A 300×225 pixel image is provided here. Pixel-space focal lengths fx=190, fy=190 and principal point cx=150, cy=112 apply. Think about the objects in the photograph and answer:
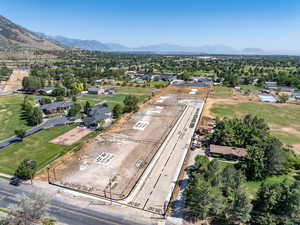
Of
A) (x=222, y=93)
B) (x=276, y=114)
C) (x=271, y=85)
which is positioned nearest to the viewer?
(x=276, y=114)

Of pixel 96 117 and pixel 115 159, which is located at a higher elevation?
pixel 96 117

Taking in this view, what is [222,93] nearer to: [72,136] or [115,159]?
[115,159]

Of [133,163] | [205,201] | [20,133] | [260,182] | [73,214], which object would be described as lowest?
[73,214]

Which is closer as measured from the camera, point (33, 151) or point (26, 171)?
point (26, 171)

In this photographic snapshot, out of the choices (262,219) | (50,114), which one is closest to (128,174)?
(262,219)

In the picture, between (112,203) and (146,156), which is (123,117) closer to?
(146,156)

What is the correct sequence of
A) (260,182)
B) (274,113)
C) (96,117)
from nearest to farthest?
(260,182), (96,117), (274,113)

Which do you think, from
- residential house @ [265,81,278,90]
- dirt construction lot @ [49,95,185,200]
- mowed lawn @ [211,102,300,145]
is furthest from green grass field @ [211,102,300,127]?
residential house @ [265,81,278,90]

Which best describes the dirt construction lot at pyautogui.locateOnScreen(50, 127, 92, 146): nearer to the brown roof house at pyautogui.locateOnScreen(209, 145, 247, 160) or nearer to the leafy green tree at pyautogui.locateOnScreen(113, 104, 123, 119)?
the leafy green tree at pyautogui.locateOnScreen(113, 104, 123, 119)

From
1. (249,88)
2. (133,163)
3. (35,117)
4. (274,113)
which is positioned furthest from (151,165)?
(249,88)
